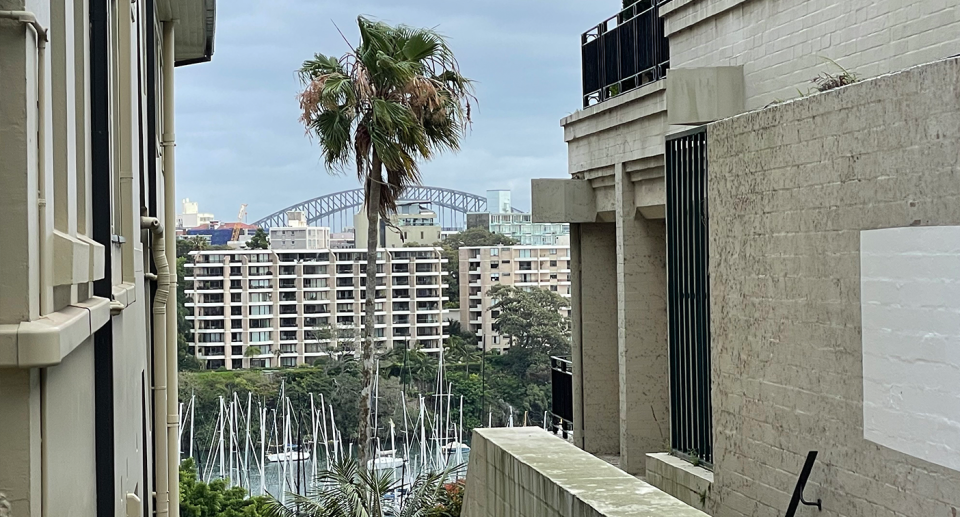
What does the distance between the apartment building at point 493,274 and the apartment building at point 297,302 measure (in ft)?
15.8

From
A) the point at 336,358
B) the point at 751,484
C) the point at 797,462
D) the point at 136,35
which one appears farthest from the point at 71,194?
the point at 336,358

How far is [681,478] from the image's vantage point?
953 cm

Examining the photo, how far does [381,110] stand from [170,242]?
9.00m

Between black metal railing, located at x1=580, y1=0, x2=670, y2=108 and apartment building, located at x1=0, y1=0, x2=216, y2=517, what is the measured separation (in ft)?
25.1

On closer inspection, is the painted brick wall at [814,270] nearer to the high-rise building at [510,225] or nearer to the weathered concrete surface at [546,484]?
the weathered concrete surface at [546,484]

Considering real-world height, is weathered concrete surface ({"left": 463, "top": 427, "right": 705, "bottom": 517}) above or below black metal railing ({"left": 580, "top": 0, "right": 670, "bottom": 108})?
below

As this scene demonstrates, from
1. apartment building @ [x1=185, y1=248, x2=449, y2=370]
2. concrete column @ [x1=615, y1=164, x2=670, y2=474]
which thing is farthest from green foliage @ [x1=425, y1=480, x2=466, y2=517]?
apartment building @ [x1=185, y1=248, x2=449, y2=370]

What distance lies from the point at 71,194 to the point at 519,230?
465ft

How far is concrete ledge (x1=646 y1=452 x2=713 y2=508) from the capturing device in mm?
9086

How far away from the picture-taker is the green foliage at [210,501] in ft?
102

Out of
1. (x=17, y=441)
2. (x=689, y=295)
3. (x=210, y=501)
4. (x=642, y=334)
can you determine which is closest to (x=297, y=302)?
(x=210, y=501)

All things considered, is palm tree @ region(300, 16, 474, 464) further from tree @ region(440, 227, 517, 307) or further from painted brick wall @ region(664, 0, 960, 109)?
tree @ region(440, 227, 517, 307)

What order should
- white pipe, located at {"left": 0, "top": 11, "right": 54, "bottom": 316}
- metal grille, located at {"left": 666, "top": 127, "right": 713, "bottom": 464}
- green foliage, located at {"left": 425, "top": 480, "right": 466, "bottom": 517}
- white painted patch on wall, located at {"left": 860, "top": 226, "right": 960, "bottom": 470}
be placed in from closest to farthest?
white pipe, located at {"left": 0, "top": 11, "right": 54, "bottom": 316}
white painted patch on wall, located at {"left": 860, "top": 226, "right": 960, "bottom": 470}
metal grille, located at {"left": 666, "top": 127, "right": 713, "bottom": 464}
green foliage, located at {"left": 425, "top": 480, "right": 466, "bottom": 517}

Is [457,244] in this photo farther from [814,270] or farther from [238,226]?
[814,270]
